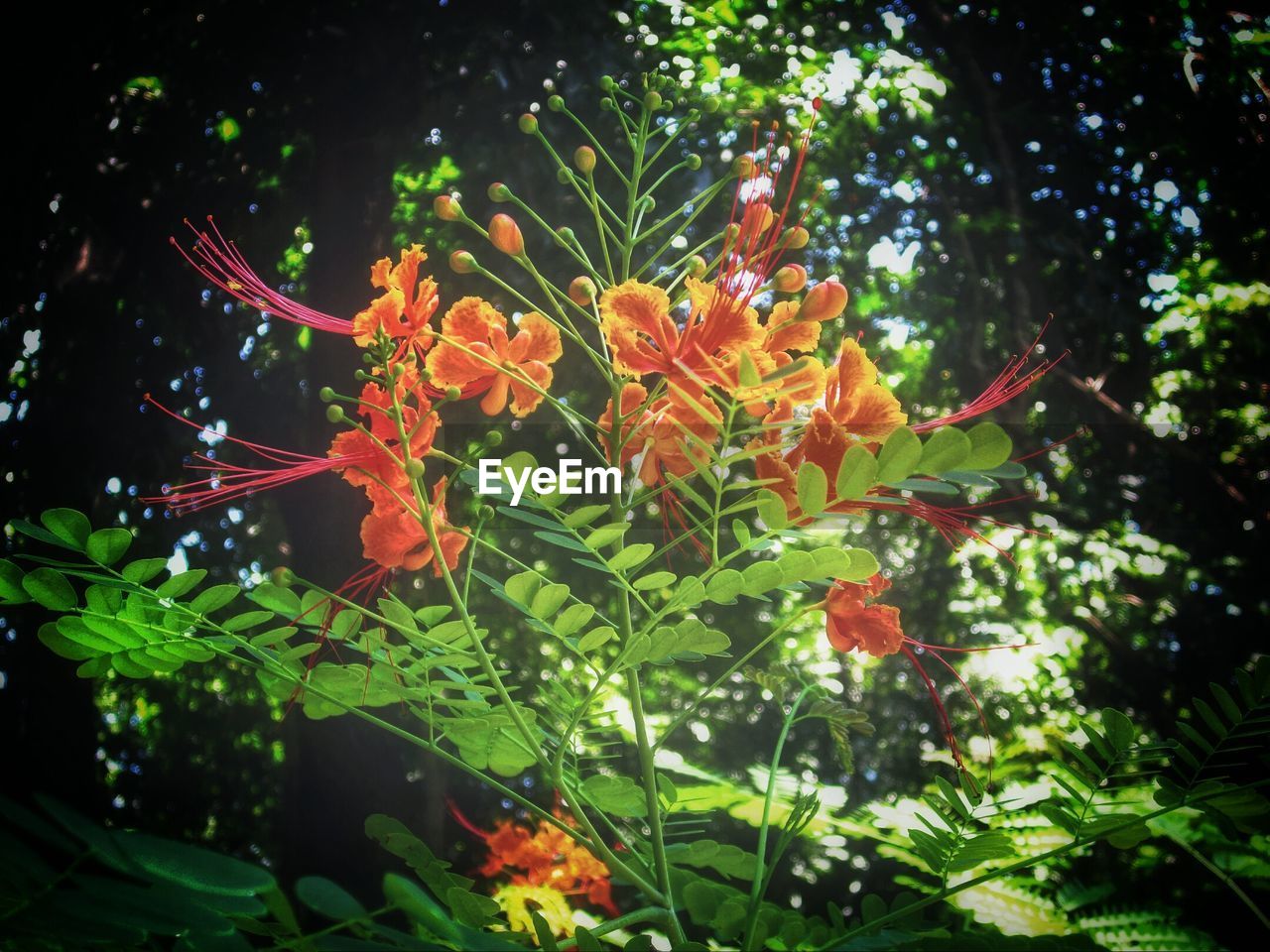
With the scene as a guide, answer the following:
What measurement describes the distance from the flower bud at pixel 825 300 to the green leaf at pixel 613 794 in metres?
0.27

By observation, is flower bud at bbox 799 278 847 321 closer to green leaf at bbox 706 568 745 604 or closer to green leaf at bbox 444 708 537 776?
green leaf at bbox 706 568 745 604

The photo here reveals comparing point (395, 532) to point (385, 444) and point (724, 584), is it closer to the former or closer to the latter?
point (385, 444)

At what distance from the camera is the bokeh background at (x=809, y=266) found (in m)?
1.82

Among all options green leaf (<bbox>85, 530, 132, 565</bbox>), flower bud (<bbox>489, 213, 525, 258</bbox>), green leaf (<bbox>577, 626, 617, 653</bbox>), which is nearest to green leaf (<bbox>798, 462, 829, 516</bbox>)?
green leaf (<bbox>577, 626, 617, 653</bbox>)

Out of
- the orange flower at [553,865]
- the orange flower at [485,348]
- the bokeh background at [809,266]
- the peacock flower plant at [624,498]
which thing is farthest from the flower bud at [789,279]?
the bokeh background at [809,266]

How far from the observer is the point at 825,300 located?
0.44m

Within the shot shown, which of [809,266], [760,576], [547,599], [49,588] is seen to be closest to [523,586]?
[547,599]

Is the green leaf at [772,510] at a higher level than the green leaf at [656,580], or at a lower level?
higher

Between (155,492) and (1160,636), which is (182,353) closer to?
(155,492)

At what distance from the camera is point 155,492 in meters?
1.93

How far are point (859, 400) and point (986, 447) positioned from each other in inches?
2.8

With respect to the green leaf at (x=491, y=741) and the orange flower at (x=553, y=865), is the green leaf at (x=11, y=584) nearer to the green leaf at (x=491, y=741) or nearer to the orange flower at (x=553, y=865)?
the green leaf at (x=491, y=741)

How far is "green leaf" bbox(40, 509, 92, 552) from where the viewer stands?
1.39 ft

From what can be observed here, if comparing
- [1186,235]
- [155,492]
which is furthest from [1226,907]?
[155,492]
